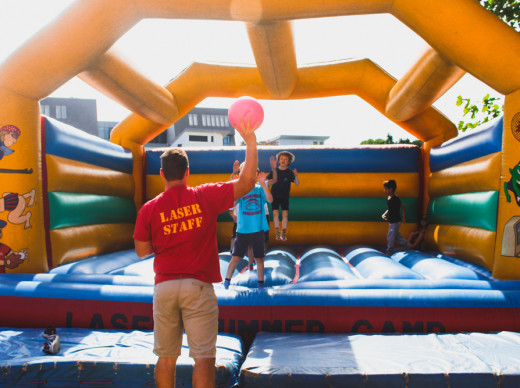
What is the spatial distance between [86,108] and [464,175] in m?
29.4

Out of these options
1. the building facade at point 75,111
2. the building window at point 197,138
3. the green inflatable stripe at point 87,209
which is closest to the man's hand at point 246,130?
the green inflatable stripe at point 87,209

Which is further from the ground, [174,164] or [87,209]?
[174,164]

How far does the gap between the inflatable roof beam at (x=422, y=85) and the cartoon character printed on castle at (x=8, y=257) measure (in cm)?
413

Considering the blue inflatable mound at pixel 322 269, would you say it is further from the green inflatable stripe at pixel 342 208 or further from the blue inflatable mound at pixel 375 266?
the green inflatable stripe at pixel 342 208

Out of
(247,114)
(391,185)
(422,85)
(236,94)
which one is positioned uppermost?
(236,94)

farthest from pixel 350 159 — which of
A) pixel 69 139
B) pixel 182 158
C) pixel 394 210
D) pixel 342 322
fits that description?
pixel 182 158

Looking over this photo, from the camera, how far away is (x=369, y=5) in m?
3.10

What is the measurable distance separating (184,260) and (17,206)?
89.6 inches

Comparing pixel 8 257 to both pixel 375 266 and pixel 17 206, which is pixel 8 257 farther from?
pixel 375 266

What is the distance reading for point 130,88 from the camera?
4184 millimetres

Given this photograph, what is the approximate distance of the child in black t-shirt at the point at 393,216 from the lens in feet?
16.1

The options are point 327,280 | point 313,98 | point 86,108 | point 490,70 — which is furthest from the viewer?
point 86,108

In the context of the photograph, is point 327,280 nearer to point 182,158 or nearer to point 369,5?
point 182,158

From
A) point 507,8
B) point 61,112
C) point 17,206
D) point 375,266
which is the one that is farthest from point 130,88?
point 61,112
